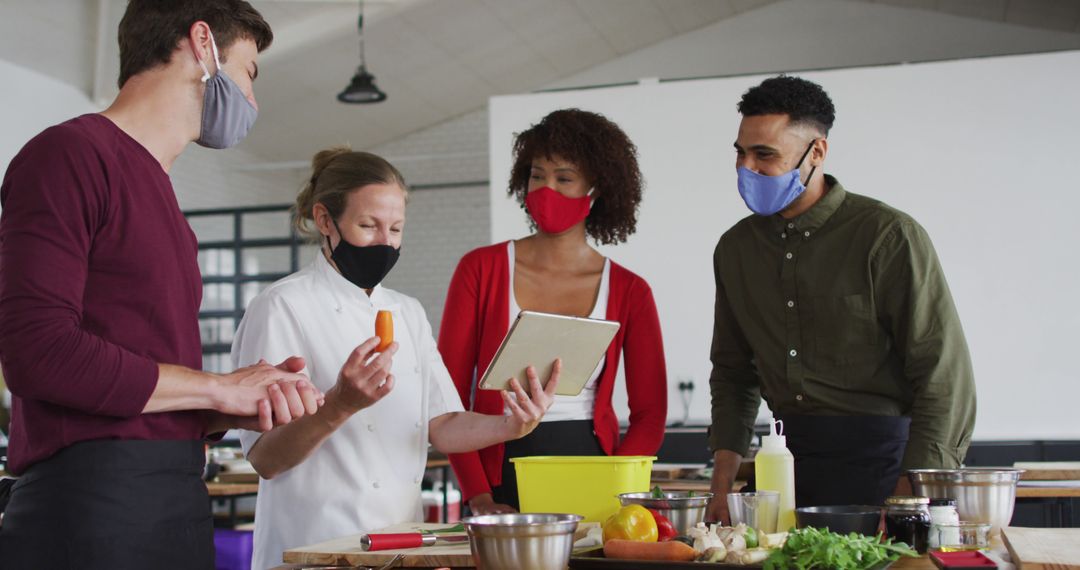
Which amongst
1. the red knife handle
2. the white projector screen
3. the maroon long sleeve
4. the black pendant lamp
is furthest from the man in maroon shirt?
the black pendant lamp

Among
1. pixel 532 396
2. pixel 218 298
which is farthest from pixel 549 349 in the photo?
pixel 218 298

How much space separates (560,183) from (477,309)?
0.41 m

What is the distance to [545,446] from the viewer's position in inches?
106

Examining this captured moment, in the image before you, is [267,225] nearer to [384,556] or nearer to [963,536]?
[384,556]

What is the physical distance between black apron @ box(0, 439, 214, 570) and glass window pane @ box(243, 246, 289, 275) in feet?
34.4

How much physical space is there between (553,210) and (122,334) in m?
1.47

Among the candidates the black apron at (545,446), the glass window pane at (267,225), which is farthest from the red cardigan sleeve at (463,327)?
the glass window pane at (267,225)

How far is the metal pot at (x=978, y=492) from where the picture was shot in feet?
5.99

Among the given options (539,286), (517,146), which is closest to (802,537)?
(539,286)

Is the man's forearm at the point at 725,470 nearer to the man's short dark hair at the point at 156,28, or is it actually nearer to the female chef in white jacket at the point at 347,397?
the female chef in white jacket at the point at 347,397

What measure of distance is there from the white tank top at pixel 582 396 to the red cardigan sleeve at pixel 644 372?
0.08 m

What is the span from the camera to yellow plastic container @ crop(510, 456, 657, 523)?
1.99m

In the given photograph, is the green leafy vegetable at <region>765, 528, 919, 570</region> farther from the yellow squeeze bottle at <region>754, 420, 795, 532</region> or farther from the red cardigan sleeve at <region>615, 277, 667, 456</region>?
the red cardigan sleeve at <region>615, 277, 667, 456</region>

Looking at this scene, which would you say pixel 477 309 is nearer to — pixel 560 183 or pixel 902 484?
pixel 560 183
